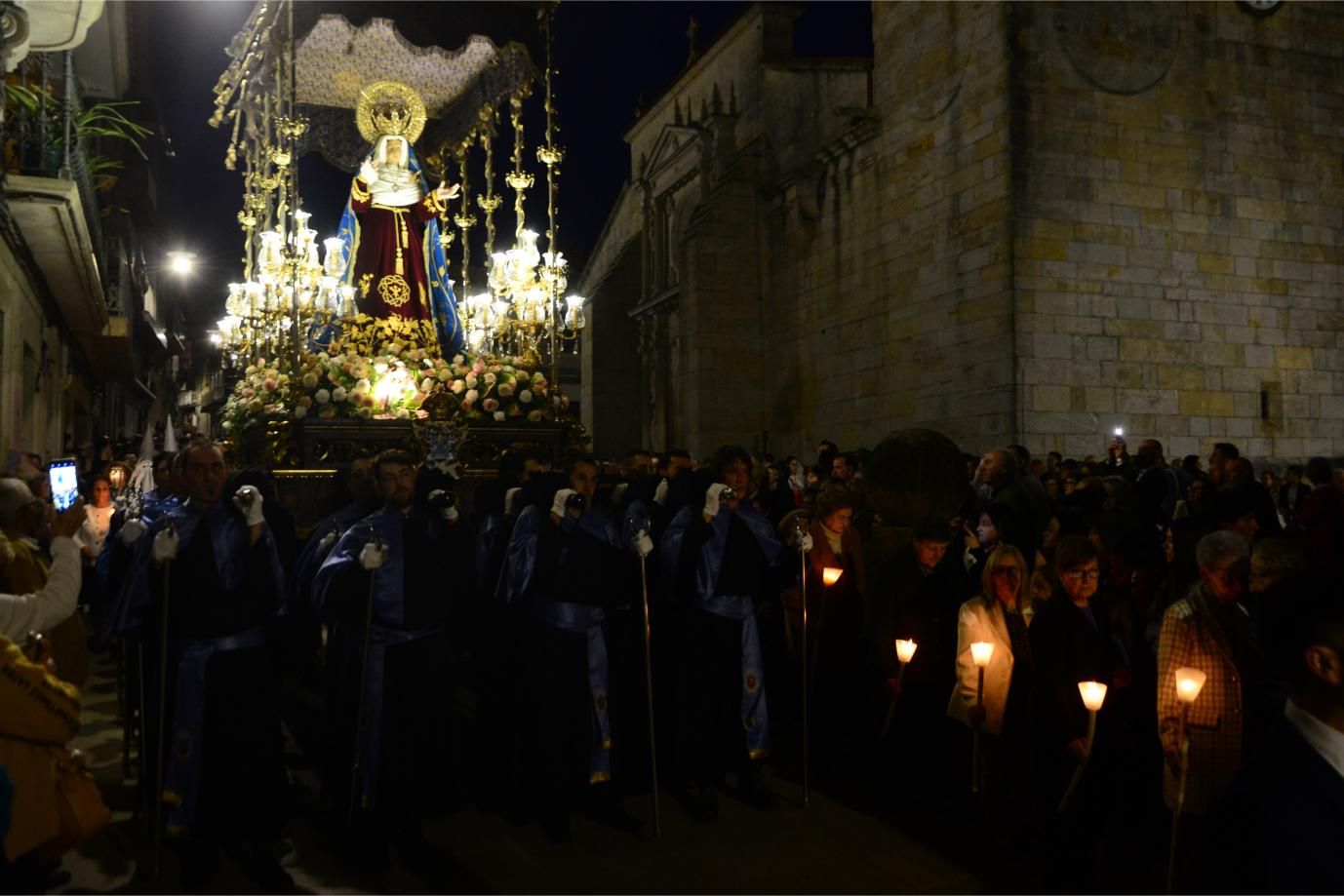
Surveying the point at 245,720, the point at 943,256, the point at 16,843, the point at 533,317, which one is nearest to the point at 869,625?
the point at 245,720

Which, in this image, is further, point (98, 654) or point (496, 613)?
point (98, 654)

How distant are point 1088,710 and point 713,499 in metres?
2.12

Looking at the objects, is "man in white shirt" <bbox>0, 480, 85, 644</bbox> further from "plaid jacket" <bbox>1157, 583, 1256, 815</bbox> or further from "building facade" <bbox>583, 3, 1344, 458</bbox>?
"building facade" <bbox>583, 3, 1344, 458</bbox>

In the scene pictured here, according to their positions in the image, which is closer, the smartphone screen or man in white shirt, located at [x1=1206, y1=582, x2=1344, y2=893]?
man in white shirt, located at [x1=1206, y1=582, x2=1344, y2=893]

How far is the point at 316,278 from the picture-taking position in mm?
10500

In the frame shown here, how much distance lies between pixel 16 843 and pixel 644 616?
3.12m

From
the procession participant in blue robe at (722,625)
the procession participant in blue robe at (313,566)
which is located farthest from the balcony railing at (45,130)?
the procession participant in blue robe at (722,625)

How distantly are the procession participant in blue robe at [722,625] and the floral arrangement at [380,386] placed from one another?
4696 mm

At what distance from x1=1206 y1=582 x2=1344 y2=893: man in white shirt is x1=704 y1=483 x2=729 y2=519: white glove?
3431 millimetres

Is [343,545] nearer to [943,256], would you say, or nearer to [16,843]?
[16,843]

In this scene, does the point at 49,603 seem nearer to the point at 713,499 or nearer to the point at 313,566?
the point at 313,566

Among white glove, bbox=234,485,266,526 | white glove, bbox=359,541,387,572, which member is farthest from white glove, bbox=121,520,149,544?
white glove, bbox=359,541,387,572

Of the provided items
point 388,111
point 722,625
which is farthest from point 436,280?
point 722,625

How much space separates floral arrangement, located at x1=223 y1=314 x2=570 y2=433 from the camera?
9414 millimetres
